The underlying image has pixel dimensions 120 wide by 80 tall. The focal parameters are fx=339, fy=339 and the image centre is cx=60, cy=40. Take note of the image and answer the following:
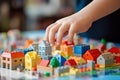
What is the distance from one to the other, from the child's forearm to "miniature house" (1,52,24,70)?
0.55 ft

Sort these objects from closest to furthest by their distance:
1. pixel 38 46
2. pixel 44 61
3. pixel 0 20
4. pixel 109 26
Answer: pixel 44 61 → pixel 38 46 → pixel 109 26 → pixel 0 20

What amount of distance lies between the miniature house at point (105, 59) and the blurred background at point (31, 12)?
1720 millimetres

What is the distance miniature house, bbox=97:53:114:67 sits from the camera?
0.76 m

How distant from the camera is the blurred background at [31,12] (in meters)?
2.50

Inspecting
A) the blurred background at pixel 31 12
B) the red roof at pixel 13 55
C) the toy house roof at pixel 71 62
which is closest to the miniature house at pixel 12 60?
the red roof at pixel 13 55

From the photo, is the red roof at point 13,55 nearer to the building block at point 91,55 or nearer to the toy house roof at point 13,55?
the toy house roof at point 13,55

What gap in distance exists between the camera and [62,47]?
0.87 metres

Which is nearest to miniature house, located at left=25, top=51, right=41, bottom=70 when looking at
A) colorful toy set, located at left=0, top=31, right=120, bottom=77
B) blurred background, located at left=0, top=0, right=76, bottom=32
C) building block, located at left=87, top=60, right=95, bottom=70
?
colorful toy set, located at left=0, top=31, right=120, bottom=77

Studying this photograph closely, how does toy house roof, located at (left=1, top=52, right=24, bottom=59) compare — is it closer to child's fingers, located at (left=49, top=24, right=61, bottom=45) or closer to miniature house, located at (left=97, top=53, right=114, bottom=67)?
child's fingers, located at (left=49, top=24, right=61, bottom=45)

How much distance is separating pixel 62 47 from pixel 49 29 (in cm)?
10

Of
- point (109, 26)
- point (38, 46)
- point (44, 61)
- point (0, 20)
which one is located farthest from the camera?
point (0, 20)

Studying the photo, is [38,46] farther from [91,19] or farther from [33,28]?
[33,28]

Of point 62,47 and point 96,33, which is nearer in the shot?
point 62,47

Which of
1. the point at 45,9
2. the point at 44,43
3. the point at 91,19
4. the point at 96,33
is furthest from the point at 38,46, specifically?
the point at 45,9
